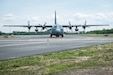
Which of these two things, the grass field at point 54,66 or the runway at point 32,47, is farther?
the runway at point 32,47

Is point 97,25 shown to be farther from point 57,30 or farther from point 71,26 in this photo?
point 57,30

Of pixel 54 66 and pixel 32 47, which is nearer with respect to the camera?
pixel 54 66

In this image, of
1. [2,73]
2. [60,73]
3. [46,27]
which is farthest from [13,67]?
[46,27]

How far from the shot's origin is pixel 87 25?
8894 centimetres

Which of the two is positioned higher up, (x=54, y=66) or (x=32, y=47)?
(x=54, y=66)

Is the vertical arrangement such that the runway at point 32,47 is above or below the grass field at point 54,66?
below

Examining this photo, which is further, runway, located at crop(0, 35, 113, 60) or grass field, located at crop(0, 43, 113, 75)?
runway, located at crop(0, 35, 113, 60)

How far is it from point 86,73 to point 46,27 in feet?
244

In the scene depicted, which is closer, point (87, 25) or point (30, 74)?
point (30, 74)

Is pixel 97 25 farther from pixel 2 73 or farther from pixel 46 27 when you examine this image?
pixel 2 73

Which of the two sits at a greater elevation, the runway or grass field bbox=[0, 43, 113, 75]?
grass field bbox=[0, 43, 113, 75]

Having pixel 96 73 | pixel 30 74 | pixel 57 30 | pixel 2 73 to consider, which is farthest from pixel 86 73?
pixel 57 30

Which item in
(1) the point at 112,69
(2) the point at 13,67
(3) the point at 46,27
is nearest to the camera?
(1) the point at 112,69

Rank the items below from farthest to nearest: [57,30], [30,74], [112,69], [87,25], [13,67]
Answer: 1. [87,25]
2. [57,30]
3. [13,67]
4. [112,69]
5. [30,74]
